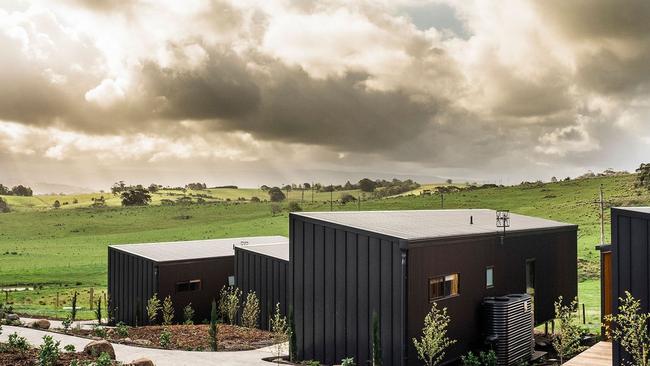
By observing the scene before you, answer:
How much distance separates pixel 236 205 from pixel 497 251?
106 meters

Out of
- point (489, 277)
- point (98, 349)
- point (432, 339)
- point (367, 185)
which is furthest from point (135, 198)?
point (432, 339)

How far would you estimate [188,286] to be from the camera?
2898 centimetres

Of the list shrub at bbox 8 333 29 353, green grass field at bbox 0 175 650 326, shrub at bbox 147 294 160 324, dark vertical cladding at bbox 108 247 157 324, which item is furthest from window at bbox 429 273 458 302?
green grass field at bbox 0 175 650 326

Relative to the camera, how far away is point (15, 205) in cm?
13825

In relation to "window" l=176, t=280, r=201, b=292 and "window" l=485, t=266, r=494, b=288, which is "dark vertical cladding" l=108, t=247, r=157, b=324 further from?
"window" l=485, t=266, r=494, b=288

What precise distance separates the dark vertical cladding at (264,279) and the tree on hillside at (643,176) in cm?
8747

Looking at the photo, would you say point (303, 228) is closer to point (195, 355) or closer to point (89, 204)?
point (195, 355)

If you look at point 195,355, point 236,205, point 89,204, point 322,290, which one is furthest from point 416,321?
point 89,204

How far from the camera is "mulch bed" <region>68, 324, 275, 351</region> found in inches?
851

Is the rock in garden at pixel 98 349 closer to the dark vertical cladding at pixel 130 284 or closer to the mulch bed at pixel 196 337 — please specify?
the mulch bed at pixel 196 337

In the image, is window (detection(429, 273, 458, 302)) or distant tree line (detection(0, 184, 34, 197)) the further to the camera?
distant tree line (detection(0, 184, 34, 197))

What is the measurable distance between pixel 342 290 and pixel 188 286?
12.8m

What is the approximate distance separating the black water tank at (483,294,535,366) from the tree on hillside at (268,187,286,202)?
135311 mm

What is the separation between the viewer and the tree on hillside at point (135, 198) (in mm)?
136337
